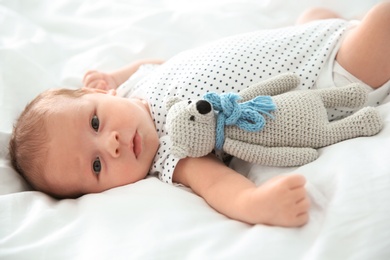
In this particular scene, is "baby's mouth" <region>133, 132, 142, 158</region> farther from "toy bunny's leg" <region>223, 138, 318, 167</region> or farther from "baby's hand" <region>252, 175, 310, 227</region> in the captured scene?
"baby's hand" <region>252, 175, 310, 227</region>

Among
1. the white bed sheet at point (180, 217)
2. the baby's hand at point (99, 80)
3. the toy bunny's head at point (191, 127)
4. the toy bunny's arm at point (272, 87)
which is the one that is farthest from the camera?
the baby's hand at point (99, 80)

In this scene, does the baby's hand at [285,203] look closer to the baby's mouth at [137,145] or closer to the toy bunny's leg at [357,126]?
the toy bunny's leg at [357,126]

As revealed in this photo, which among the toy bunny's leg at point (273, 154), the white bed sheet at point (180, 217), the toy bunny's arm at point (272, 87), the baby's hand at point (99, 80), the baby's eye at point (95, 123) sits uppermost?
the toy bunny's arm at point (272, 87)

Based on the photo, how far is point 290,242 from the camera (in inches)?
28.1

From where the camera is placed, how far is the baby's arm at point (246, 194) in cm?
75

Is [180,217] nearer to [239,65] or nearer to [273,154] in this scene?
[273,154]

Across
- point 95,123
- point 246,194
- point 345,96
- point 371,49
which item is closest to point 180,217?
point 246,194

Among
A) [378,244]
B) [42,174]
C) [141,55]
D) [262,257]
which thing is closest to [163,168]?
[42,174]

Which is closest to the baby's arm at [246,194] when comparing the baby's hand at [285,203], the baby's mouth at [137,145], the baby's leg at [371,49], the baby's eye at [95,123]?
the baby's hand at [285,203]

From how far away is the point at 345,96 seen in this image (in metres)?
0.98

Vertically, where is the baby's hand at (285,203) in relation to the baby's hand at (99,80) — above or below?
below

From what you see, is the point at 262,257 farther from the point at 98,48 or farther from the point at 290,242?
the point at 98,48

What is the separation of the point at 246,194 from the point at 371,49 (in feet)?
1.64

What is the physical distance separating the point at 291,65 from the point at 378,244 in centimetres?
54
